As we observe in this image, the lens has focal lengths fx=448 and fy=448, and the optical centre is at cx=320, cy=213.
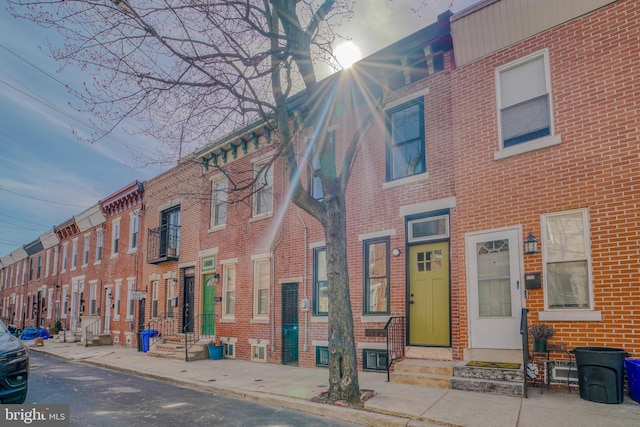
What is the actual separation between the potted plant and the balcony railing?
49.1ft

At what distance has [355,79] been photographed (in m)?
12.1

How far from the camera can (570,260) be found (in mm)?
7875

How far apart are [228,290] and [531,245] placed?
10.9 m

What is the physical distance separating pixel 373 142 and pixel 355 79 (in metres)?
1.83

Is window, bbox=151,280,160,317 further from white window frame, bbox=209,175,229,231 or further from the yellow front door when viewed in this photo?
the yellow front door

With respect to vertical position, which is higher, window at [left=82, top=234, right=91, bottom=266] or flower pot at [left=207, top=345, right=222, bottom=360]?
window at [left=82, top=234, right=91, bottom=266]

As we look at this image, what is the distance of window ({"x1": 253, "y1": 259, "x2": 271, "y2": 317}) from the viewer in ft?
47.9

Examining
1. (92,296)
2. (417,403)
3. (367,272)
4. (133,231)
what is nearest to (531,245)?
(417,403)

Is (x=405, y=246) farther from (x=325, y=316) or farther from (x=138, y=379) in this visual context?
(x=138, y=379)

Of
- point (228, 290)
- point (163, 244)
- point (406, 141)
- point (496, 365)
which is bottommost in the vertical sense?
point (496, 365)

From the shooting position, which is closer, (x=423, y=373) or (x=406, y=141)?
(x=423, y=373)

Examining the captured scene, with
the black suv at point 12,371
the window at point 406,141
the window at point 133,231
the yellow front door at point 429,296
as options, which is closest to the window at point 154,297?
the window at point 133,231

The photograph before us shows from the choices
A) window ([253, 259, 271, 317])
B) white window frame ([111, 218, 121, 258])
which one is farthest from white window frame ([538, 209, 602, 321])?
white window frame ([111, 218, 121, 258])

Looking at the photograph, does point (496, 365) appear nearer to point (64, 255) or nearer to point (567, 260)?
point (567, 260)
